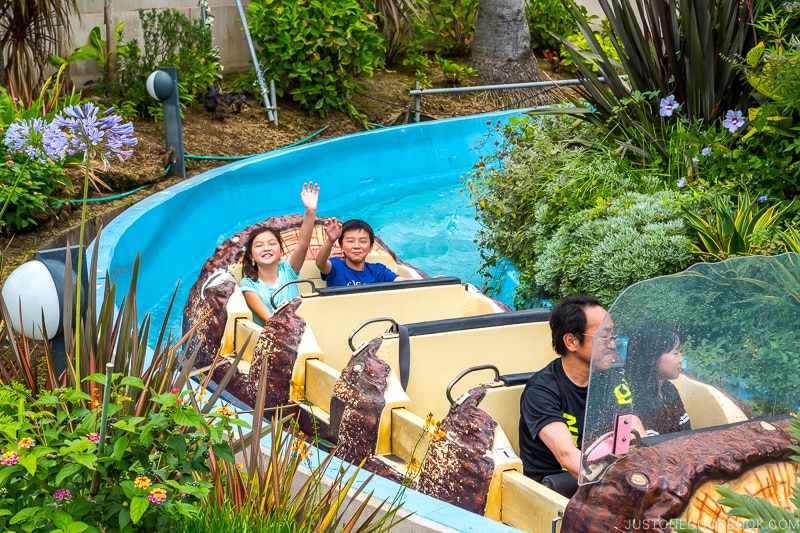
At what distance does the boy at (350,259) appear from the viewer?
498 cm

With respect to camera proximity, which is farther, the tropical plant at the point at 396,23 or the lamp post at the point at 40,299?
the tropical plant at the point at 396,23

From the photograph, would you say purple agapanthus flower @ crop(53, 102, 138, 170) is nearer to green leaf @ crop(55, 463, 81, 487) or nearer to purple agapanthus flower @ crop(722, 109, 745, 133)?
green leaf @ crop(55, 463, 81, 487)

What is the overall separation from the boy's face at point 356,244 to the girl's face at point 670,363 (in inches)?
104

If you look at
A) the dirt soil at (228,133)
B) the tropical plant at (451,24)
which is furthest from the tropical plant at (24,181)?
the tropical plant at (451,24)

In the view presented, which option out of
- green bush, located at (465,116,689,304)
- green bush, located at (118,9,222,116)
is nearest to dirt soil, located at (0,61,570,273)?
green bush, located at (118,9,222,116)

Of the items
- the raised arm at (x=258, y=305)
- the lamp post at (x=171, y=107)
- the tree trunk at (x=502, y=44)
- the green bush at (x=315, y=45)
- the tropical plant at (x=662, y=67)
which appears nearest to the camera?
the raised arm at (x=258, y=305)

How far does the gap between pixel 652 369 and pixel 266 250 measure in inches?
106

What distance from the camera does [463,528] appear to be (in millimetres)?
2889

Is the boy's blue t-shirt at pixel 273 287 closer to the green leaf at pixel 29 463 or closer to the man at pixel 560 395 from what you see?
the man at pixel 560 395

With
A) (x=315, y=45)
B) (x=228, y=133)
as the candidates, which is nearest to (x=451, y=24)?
(x=315, y=45)

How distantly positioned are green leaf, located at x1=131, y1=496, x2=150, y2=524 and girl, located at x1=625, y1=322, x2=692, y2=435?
3.88 ft

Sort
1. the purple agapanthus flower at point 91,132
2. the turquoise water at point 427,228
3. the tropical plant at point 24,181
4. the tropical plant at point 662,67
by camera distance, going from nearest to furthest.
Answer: the purple agapanthus flower at point 91,132, the tropical plant at point 662,67, the tropical plant at point 24,181, the turquoise water at point 427,228

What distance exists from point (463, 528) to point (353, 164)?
7313 mm

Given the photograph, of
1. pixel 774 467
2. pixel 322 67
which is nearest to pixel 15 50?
pixel 322 67
